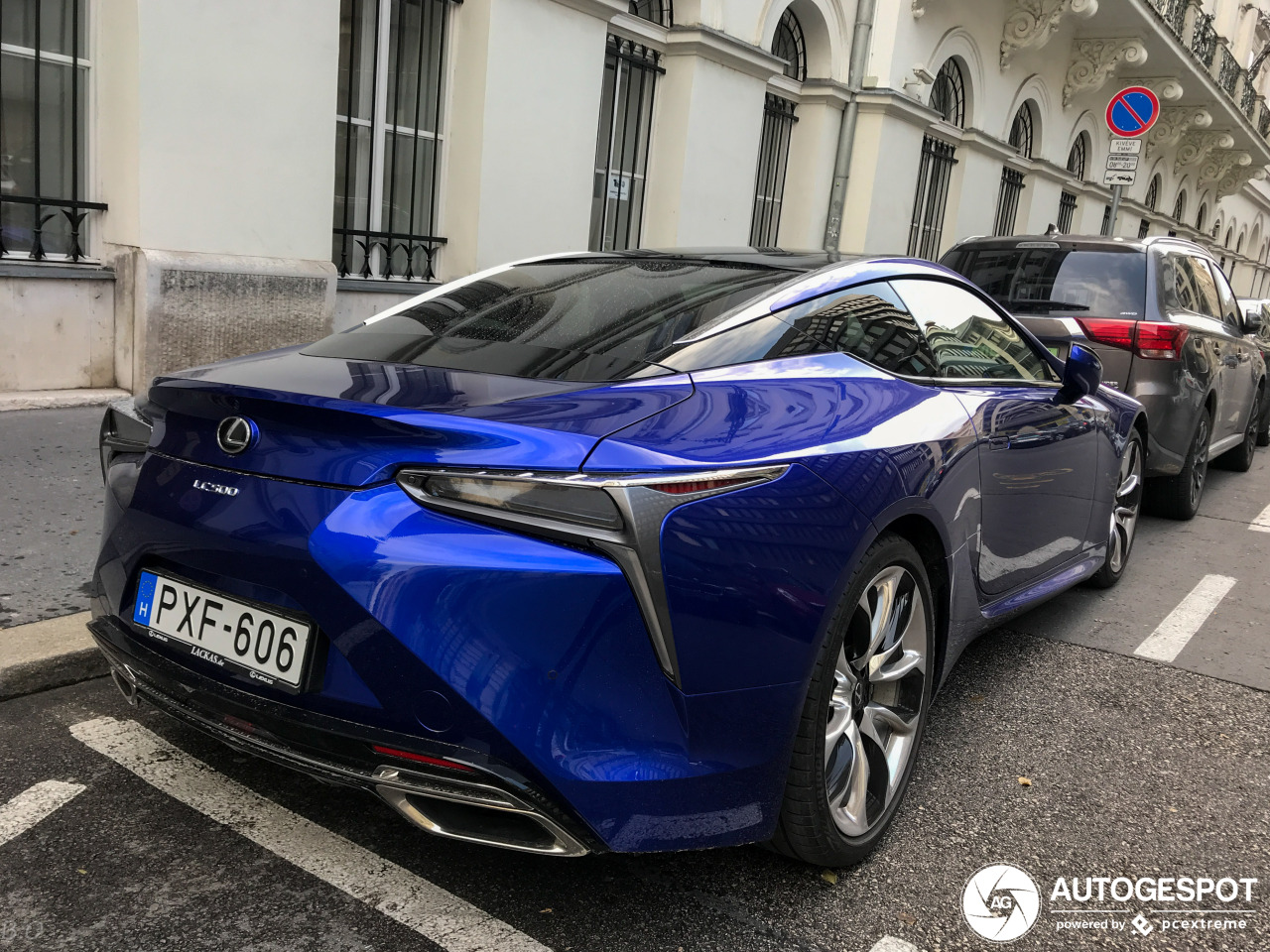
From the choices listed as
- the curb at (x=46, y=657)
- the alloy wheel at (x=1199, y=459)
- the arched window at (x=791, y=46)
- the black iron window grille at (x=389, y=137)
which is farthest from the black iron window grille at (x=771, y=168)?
the curb at (x=46, y=657)

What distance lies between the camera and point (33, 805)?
8.53 feet

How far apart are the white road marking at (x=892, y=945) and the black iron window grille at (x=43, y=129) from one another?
5882mm

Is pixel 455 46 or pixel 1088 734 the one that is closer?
pixel 1088 734

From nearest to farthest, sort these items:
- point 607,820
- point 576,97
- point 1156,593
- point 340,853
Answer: point 607,820, point 340,853, point 1156,593, point 576,97

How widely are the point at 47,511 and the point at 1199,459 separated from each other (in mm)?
6323

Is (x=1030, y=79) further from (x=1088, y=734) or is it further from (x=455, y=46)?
(x=1088, y=734)

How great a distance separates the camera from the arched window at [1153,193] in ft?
89.8

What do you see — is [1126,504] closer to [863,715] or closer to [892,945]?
[863,715]

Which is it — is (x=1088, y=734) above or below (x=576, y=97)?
below

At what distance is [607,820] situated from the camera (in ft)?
6.53

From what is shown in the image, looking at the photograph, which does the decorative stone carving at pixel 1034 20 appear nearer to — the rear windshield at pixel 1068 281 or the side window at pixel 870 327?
the rear windshield at pixel 1068 281

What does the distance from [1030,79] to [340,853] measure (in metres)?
17.9

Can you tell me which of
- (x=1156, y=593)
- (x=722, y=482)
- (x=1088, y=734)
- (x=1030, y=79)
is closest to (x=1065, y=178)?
(x=1030, y=79)

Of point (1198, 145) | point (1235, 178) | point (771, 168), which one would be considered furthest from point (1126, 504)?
point (1235, 178)
